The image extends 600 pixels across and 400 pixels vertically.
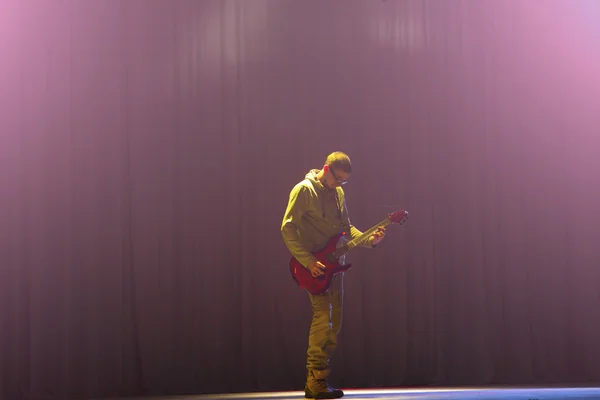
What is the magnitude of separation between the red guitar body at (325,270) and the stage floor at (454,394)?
758 mm

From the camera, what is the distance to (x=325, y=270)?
120 inches

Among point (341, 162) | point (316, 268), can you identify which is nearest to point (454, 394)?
point (316, 268)

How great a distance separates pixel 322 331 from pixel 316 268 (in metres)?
0.37

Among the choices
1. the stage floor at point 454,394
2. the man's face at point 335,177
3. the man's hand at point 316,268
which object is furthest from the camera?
the stage floor at point 454,394

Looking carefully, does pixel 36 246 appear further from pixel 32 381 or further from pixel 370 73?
pixel 370 73

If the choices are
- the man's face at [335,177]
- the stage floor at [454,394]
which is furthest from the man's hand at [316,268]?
the stage floor at [454,394]

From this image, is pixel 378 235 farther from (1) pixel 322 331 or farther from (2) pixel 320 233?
(1) pixel 322 331

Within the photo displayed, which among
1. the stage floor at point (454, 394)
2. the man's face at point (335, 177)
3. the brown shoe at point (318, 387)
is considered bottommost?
the stage floor at point (454, 394)

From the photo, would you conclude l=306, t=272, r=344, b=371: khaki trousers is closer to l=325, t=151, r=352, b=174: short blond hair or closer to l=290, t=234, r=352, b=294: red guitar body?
l=290, t=234, r=352, b=294: red guitar body

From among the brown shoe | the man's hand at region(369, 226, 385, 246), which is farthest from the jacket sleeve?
the brown shoe

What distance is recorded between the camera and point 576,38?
13.0ft

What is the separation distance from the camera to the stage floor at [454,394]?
3.46 meters

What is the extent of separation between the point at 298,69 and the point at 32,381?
8.51 feet

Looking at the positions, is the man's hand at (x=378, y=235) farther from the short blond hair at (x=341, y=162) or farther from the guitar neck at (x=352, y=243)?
the short blond hair at (x=341, y=162)
